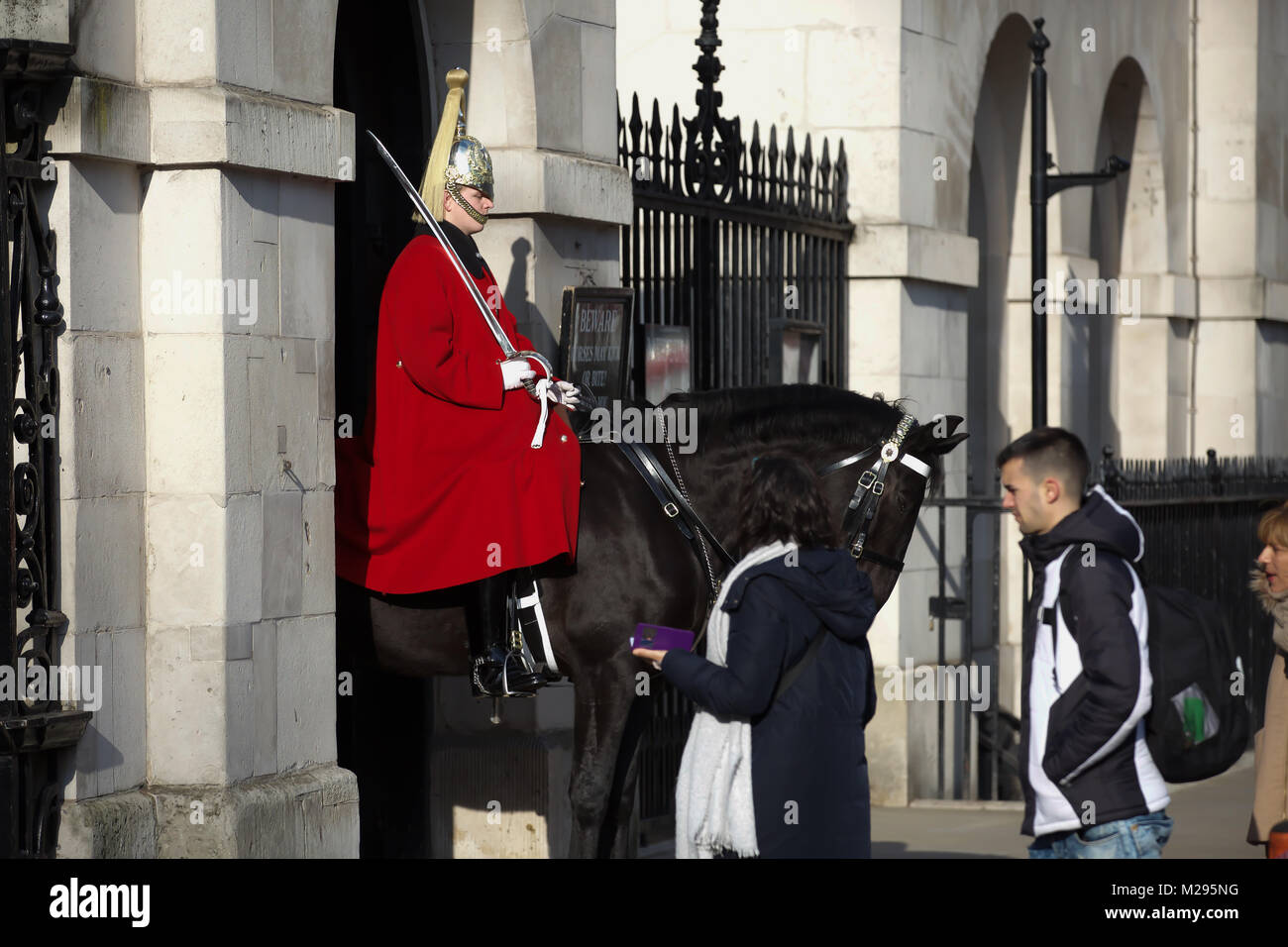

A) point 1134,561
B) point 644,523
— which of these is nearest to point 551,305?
point 644,523

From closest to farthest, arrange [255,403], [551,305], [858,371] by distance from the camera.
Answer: [255,403] < [551,305] < [858,371]

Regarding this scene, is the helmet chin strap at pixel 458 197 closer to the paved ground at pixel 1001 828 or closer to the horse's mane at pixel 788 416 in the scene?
the horse's mane at pixel 788 416

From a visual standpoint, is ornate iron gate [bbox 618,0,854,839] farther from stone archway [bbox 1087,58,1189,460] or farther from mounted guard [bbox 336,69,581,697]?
stone archway [bbox 1087,58,1189,460]

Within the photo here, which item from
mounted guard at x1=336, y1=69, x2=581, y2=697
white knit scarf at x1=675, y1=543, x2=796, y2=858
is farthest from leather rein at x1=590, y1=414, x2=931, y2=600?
white knit scarf at x1=675, y1=543, x2=796, y2=858

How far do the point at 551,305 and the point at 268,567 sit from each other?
235 centimetres

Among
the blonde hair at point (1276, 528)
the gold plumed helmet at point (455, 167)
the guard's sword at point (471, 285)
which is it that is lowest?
the blonde hair at point (1276, 528)

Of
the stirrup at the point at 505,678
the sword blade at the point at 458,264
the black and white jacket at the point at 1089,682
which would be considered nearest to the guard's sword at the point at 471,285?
the sword blade at the point at 458,264

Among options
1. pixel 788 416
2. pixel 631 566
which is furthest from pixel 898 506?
pixel 631 566

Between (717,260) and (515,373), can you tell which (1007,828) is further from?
(515,373)

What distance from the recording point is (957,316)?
13.9 meters

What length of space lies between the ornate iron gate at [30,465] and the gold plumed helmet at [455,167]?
1.56 metres

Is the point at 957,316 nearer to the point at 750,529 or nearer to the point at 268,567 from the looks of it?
the point at 268,567

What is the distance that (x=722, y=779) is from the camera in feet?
18.9

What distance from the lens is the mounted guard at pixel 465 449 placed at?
747 cm
